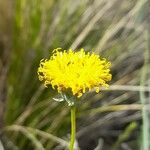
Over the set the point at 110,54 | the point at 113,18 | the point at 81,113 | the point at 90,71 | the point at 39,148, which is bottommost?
the point at 90,71

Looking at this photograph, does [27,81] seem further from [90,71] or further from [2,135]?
[90,71]

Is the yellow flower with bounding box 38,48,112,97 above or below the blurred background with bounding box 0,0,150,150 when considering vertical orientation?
below

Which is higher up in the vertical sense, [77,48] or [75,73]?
[77,48]

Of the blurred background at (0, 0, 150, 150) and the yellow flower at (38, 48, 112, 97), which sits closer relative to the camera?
the yellow flower at (38, 48, 112, 97)

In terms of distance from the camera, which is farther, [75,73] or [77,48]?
[77,48]

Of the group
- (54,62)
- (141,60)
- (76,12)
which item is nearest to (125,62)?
(141,60)
